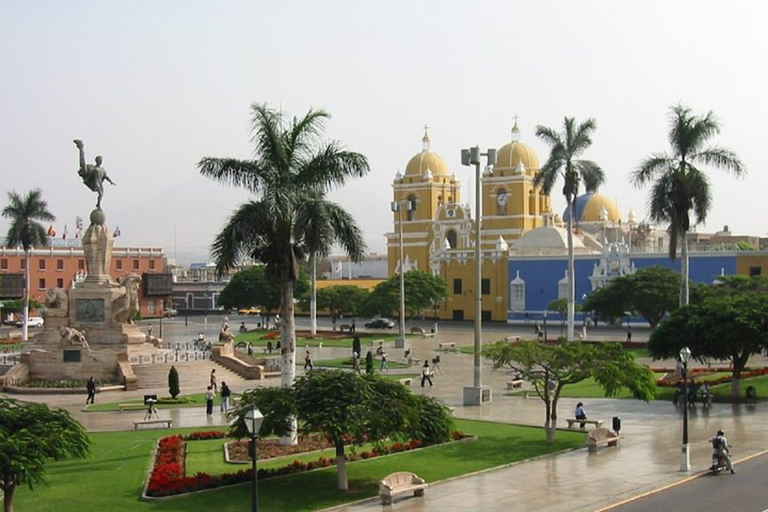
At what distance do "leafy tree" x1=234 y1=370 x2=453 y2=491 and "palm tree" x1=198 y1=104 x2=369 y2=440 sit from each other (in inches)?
168

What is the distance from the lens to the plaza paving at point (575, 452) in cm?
1991

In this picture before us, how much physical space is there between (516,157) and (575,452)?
75.9 metres

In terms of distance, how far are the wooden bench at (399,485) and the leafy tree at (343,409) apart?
2.76ft

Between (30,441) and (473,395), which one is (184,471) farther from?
(473,395)

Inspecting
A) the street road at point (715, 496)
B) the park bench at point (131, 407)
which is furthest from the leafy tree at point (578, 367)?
the park bench at point (131, 407)

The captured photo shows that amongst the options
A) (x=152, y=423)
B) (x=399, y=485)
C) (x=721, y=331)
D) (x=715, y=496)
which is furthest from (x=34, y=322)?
(x=715, y=496)

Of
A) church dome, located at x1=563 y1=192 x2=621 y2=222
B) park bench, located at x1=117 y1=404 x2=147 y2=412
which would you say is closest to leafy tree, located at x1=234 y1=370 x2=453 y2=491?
park bench, located at x1=117 y1=404 x2=147 y2=412

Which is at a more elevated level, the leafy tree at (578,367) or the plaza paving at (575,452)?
the leafy tree at (578,367)

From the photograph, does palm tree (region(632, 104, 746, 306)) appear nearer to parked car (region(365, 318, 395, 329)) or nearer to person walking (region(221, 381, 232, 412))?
person walking (region(221, 381, 232, 412))

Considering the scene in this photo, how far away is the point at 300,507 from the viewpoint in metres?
19.3

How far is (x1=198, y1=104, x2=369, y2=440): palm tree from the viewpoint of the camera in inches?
1003

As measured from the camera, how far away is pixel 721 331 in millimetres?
34188

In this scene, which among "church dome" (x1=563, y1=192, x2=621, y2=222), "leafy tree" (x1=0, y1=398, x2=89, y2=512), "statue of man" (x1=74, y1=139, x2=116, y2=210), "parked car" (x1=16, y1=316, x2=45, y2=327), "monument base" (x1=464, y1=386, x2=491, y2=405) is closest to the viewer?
"leafy tree" (x1=0, y1=398, x2=89, y2=512)

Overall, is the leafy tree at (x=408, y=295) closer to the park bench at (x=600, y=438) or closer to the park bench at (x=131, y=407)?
the park bench at (x=131, y=407)
